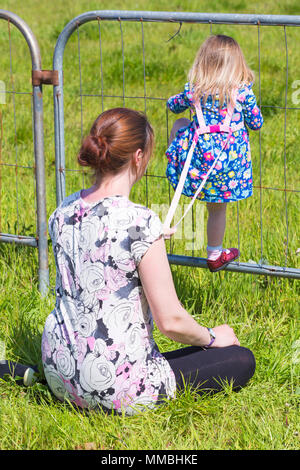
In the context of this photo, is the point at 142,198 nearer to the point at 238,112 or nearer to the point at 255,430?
the point at 238,112

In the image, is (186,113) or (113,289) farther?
(186,113)

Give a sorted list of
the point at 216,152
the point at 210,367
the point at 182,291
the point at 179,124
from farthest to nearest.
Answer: the point at 182,291 → the point at 179,124 → the point at 216,152 → the point at 210,367

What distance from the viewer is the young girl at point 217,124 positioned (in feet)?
9.77

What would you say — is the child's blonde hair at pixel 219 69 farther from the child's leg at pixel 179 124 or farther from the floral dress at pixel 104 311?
the floral dress at pixel 104 311

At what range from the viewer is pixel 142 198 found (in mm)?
4641

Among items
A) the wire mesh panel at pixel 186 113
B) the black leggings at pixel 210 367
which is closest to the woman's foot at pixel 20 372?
the black leggings at pixel 210 367

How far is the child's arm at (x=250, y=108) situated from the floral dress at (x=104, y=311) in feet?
2.96

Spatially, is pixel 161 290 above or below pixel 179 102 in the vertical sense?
below

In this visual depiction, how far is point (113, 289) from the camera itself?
242 cm

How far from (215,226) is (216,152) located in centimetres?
41

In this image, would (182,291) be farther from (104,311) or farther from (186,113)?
(186,113)

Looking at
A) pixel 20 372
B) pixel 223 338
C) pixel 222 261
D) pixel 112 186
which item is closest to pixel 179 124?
pixel 222 261
